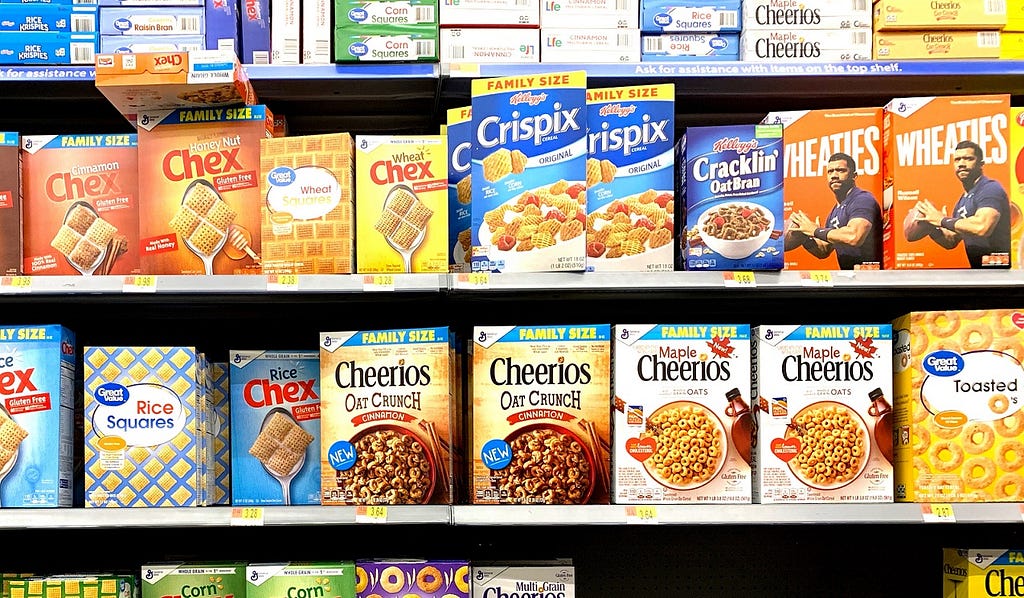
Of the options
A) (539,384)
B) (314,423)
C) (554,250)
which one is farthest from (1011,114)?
(314,423)

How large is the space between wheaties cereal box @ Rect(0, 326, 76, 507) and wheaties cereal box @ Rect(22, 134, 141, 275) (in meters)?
0.19

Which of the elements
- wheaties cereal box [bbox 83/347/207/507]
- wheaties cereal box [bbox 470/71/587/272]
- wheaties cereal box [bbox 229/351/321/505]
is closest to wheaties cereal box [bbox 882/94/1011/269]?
wheaties cereal box [bbox 470/71/587/272]

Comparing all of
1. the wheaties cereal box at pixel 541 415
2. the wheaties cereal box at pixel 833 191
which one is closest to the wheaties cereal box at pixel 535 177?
the wheaties cereal box at pixel 541 415

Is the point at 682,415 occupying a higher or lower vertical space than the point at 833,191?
lower

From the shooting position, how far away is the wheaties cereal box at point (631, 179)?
2.24 meters

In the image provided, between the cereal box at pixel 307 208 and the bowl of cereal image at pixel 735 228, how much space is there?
0.89 meters

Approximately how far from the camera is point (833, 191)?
2.29 m

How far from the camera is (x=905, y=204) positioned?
222 centimetres

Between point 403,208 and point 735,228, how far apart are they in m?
0.82

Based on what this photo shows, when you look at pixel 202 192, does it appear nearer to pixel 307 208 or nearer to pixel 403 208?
pixel 307 208

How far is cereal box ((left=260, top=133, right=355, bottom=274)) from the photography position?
7.34 ft

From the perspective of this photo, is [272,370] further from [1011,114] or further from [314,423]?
[1011,114]

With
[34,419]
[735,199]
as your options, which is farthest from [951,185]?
[34,419]

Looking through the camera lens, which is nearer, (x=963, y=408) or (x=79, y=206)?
(x=963, y=408)
